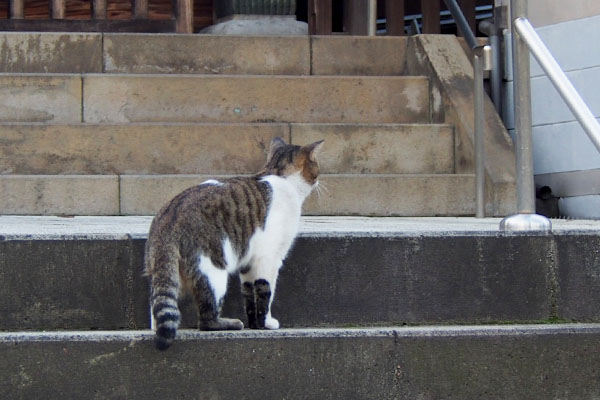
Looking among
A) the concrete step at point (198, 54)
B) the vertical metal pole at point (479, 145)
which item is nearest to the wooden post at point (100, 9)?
the concrete step at point (198, 54)

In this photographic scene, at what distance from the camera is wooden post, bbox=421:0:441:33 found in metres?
9.20

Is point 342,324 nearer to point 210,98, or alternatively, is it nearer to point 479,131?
point 479,131

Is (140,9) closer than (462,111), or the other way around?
(462,111)

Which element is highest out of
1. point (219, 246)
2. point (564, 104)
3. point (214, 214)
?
point (564, 104)

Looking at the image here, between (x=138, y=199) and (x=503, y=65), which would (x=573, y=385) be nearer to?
(x=138, y=199)

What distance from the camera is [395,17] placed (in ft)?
30.0

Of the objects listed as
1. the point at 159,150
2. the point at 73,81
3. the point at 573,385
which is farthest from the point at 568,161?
the point at 573,385

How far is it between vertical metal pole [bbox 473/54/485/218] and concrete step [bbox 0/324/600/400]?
2.48 metres

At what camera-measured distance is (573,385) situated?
11.1ft

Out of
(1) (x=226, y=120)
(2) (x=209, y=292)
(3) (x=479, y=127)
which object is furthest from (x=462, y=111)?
(2) (x=209, y=292)

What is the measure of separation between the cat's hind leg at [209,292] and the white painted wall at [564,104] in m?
3.79

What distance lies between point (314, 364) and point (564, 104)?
4.08 metres

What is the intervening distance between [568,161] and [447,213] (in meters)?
1.18

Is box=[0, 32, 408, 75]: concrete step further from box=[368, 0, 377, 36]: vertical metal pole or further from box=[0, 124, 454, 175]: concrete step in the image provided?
box=[0, 124, 454, 175]: concrete step
